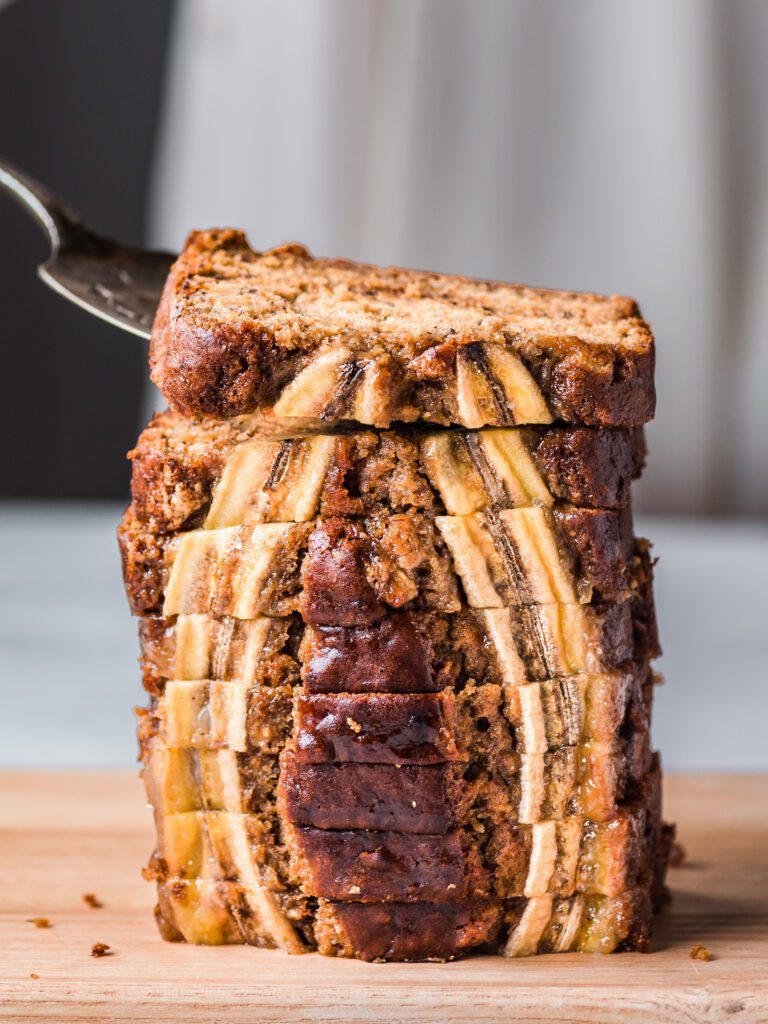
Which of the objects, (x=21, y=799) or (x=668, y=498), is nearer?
(x=21, y=799)

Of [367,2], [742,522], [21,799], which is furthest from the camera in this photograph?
[742,522]

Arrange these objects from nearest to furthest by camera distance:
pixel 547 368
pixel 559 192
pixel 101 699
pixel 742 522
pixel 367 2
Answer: pixel 547 368 < pixel 101 699 < pixel 367 2 < pixel 559 192 < pixel 742 522

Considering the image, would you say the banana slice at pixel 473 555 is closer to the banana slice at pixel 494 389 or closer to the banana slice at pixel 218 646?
the banana slice at pixel 494 389

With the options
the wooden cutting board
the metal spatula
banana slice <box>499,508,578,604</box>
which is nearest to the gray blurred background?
the metal spatula

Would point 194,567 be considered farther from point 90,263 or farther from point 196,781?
point 90,263

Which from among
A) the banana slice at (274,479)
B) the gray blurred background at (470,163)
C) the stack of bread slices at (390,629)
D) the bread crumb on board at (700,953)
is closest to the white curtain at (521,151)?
the gray blurred background at (470,163)

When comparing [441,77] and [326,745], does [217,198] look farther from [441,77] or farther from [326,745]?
[326,745]

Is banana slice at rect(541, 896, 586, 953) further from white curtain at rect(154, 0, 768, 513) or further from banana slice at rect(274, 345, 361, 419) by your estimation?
white curtain at rect(154, 0, 768, 513)

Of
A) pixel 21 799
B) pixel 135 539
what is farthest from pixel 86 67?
pixel 135 539
